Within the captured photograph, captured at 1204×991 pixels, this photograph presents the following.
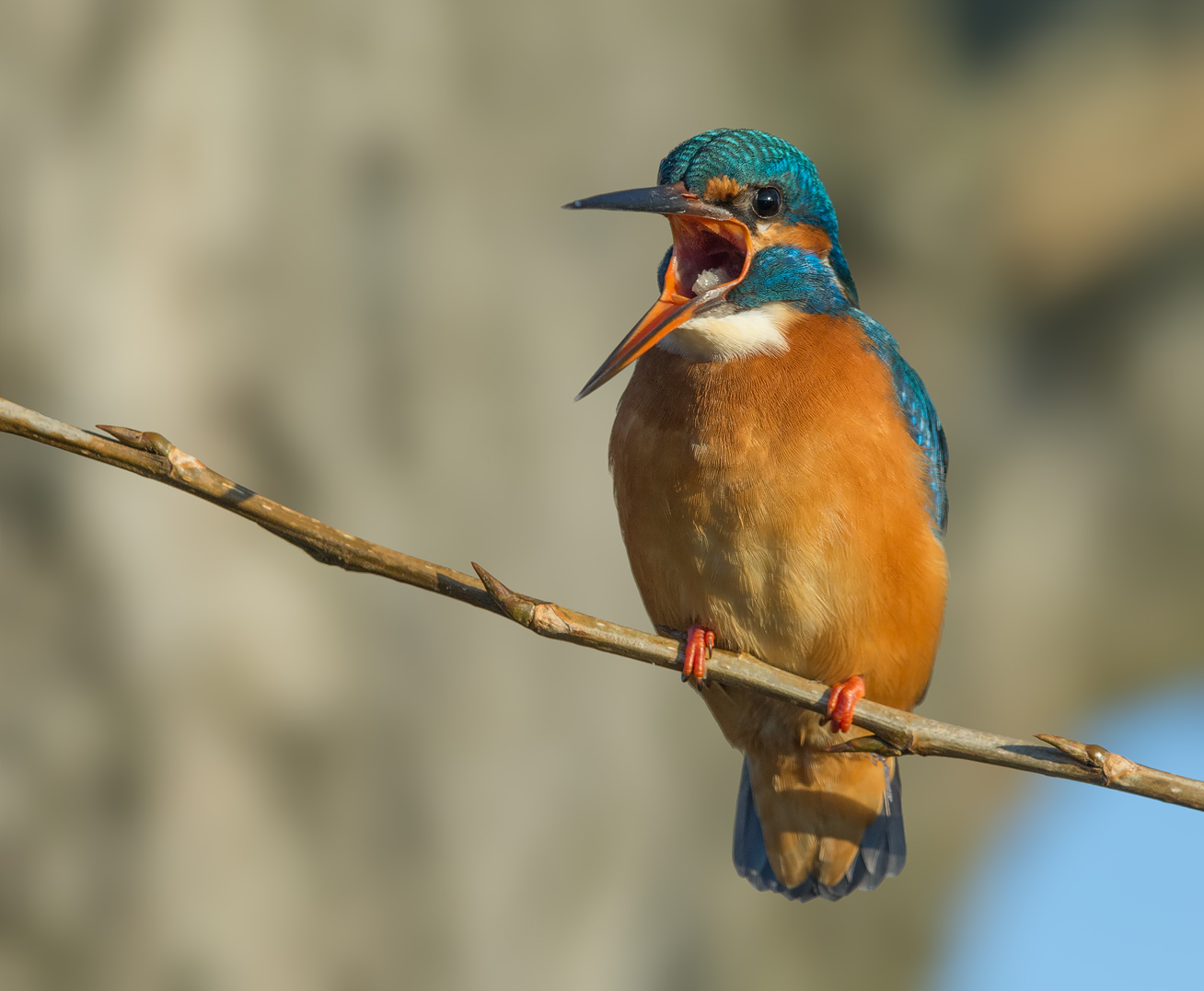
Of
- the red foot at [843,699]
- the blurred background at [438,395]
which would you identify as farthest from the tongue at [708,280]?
the blurred background at [438,395]

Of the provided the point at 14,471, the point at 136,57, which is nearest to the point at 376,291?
the point at 136,57

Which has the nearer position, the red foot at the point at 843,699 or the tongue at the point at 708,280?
the red foot at the point at 843,699

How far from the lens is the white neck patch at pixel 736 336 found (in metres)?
2.47

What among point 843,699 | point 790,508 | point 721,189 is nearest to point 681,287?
point 721,189

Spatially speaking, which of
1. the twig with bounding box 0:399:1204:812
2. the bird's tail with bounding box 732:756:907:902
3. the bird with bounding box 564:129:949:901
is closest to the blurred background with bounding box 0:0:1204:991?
the bird's tail with bounding box 732:756:907:902

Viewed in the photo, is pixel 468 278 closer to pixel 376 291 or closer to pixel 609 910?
pixel 376 291

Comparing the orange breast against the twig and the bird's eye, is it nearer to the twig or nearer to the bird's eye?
the bird's eye

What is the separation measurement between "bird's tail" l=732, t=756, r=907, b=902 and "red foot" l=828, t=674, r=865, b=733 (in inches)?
21.8

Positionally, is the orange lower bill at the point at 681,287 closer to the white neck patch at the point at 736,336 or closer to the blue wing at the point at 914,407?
the white neck patch at the point at 736,336

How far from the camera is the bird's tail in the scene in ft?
10.1

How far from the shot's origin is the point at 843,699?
2.44 meters

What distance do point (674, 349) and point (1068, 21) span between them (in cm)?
426

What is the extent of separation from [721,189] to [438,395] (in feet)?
8.39

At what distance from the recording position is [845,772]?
9.84 ft
